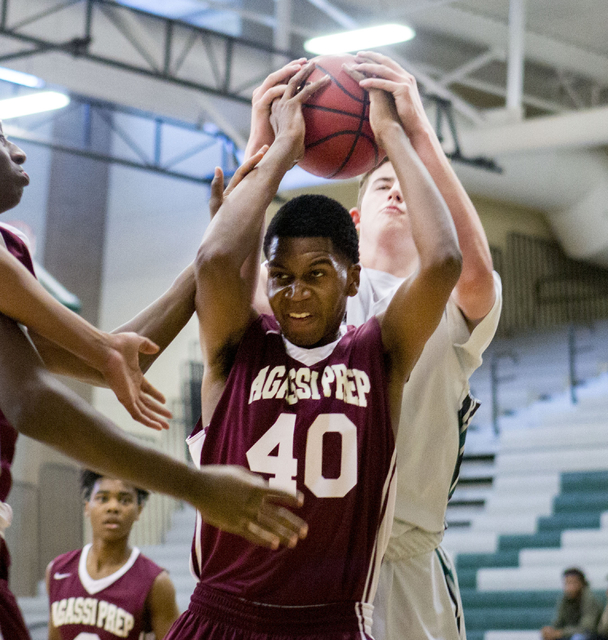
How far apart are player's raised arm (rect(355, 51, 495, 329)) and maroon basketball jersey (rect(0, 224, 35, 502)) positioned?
1.05m

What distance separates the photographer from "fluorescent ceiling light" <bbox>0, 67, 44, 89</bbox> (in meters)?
10.3

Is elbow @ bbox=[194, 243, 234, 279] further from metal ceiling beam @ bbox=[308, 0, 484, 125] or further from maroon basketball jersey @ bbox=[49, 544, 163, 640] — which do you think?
metal ceiling beam @ bbox=[308, 0, 484, 125]

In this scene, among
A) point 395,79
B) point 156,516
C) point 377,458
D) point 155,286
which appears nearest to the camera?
point 377,458

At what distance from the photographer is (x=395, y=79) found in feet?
9.05

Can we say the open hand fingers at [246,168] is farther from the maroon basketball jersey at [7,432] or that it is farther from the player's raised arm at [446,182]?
the maroon basketball jersey at [7,432]

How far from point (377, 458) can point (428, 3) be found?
10.4 m

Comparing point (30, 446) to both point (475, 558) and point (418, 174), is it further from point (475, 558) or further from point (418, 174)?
point (418, 174)

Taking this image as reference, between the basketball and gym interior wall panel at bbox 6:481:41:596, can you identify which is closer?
the basketball

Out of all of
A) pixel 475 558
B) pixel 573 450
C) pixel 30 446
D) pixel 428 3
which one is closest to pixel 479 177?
pixel 428 3

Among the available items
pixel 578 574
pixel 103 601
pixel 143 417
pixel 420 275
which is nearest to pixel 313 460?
pixel 143 417

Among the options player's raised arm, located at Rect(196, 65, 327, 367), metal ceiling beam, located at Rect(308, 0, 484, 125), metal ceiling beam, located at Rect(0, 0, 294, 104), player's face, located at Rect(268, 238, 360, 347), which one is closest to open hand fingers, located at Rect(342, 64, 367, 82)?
player's raised arm, located at Rect(196, 65, 327, 367)

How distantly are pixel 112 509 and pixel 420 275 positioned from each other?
2853 mm

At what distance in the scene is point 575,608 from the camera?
8.51 m

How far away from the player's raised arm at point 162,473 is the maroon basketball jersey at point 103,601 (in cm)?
274
